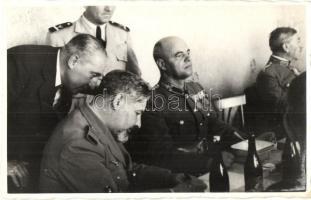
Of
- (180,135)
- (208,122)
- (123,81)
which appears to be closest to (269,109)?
(208,122)

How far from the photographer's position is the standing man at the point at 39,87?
1998 mm

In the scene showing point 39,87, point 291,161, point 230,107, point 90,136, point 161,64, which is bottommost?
point 291,161

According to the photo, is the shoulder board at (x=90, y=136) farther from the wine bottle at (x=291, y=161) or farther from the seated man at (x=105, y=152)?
the wine bottle at (x=291, y=161)

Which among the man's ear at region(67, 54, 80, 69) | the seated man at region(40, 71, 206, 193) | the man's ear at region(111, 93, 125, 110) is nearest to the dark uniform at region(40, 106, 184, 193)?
the seated man at region(40, 71, 206, 193)

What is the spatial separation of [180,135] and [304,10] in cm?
88

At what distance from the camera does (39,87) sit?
6.55 ft

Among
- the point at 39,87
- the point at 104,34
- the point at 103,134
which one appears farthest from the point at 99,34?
the point at 103,134

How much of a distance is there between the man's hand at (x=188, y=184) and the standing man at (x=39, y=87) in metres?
0.63

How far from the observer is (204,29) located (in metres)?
2.03

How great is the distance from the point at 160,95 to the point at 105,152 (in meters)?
0.39

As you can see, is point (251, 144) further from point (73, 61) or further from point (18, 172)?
point (18, 172)

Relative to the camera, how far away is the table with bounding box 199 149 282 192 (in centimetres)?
203

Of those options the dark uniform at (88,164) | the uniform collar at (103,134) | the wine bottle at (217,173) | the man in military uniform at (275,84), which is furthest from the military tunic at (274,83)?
the uniform collar at (103,134)

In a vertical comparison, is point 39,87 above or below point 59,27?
below
